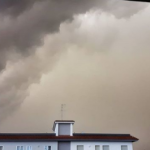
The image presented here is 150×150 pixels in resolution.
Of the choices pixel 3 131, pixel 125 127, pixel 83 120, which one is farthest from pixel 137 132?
pixel 3 131

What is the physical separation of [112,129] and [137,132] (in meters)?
0.83

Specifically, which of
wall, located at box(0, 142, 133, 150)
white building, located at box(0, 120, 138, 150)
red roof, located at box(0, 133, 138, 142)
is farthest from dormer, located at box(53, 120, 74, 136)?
wall, located at box(0, 142, 133, 150)

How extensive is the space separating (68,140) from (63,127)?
572 millimetres

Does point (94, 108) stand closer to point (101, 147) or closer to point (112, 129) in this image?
point (112, 129)

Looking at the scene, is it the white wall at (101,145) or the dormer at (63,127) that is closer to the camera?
the white wall at (101,145)

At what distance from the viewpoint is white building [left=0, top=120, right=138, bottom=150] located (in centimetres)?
1023

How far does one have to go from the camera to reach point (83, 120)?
9938 millimetres

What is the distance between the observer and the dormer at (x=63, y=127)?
1070cm

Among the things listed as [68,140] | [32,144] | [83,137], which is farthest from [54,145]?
[83,137]

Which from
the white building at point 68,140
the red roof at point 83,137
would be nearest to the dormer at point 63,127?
the white building at point 68,140

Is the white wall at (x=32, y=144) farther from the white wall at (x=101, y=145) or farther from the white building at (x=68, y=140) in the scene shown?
the white wall at (x=101, y=145)

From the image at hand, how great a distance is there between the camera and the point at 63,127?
1101 cm

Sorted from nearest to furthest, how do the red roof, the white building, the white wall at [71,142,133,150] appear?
1. the white building
2. the red roof
3. the white wall at [71,142,133,150]

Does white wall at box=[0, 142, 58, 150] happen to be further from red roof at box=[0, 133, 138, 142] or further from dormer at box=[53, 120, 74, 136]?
dormer at box=[53, 120, 74, 136]
